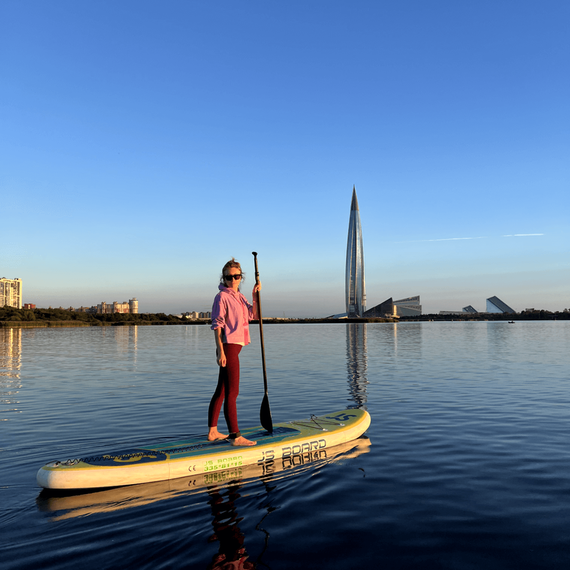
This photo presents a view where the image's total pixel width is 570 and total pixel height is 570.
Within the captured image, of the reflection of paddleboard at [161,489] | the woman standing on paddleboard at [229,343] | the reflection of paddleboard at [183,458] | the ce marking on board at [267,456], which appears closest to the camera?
the reflection of paddleboard at [161,489]

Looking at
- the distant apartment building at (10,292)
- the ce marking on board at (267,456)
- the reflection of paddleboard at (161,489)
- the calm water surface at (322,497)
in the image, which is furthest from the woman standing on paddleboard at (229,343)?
the distant apartment building at (10,292)

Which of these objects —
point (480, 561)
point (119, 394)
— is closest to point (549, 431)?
A: point (480, 561)

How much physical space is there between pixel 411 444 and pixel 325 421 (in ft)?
5.73

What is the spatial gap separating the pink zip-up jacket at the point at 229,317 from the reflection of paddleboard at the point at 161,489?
201cm

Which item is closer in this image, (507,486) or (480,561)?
(480,561)

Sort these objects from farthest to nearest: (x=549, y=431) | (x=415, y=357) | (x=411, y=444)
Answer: (x=415, y=357), (x=549, y=431), (x=411, y=444)

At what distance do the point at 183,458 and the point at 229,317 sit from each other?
7.29 ft

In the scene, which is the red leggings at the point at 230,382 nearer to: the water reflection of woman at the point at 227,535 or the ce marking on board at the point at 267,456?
the ce marking on board at the point at 267,456

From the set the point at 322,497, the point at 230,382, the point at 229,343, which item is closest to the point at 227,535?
the point at 322,497

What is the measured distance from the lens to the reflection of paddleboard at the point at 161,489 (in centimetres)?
536

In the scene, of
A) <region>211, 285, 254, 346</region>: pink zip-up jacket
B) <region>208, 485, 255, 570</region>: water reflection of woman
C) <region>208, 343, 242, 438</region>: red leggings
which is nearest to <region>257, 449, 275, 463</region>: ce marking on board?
<region>208, 343, 242, 438</region>: red leggings

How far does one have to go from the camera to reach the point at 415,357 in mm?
28734

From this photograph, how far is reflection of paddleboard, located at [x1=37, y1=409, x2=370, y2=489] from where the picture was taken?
5762 millimetres

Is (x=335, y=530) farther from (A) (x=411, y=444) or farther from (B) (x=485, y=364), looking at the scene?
(B) (x=485, y=364)
